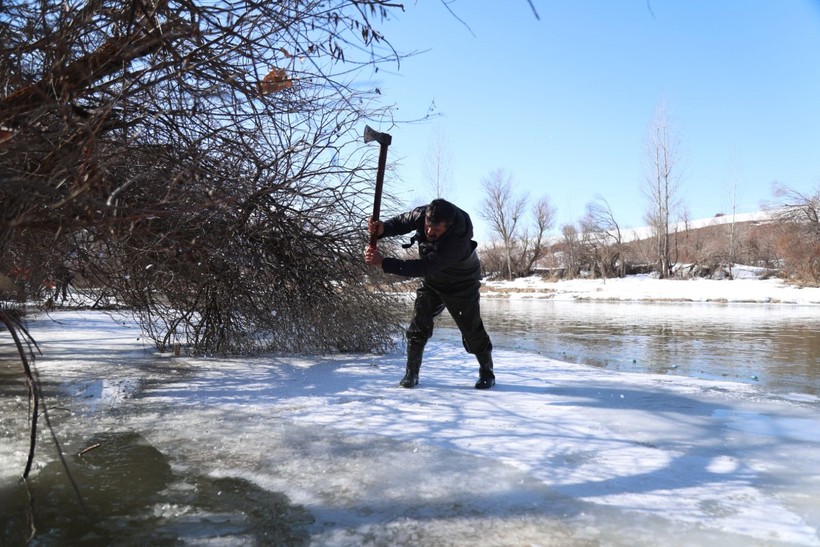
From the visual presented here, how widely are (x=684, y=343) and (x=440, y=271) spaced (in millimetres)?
7420

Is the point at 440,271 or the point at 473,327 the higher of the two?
the point at 440,271

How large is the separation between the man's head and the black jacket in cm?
4

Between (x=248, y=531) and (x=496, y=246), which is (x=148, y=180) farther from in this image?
(x=496, y=246)

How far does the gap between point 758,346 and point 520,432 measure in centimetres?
809

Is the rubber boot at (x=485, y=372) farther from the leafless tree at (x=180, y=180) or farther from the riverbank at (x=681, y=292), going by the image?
the riverbank at (x=681, y=292)

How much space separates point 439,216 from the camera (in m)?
4.39

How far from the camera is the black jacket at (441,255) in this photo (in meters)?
4.31

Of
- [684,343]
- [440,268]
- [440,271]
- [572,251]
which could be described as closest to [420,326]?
[440,271]

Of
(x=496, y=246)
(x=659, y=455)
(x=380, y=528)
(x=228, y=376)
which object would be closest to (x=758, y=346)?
(x=659, y=455)

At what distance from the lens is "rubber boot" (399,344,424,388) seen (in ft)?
15.5

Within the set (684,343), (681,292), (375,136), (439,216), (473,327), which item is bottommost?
(684,343)

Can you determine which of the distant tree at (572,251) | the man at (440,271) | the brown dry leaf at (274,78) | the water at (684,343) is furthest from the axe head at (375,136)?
the distant tree at (572,251)

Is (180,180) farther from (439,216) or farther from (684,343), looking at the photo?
(684,343)

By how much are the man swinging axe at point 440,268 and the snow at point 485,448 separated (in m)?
0.36
